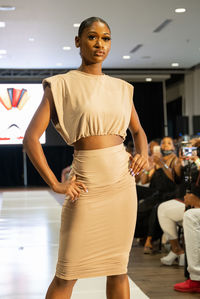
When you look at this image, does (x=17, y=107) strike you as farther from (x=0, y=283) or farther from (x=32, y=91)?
(x=0, y=283)

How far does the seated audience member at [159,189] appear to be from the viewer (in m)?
4.61

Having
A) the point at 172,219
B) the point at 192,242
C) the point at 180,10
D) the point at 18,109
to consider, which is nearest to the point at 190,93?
the point at 18,109

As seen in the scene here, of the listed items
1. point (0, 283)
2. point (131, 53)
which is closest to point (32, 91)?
point (131, 53)

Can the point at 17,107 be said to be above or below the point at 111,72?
below

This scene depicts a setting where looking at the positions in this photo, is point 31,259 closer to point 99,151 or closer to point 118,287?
point 118,287

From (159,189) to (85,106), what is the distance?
316cm

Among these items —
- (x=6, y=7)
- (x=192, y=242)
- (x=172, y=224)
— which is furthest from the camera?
(x=6, y=7)

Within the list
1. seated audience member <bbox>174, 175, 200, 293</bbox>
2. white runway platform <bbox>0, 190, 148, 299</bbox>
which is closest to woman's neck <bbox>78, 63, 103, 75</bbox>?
white runway platform <bbox>0, 190, 148, 299</bbox>

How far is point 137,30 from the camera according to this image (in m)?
10.0

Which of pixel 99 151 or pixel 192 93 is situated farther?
pixel 192 93

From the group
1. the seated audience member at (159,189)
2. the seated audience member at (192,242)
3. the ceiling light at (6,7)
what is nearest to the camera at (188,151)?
the seated audience member at (192,242)

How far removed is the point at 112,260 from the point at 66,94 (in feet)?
1.87

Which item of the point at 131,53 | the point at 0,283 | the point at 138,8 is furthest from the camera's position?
the point at 131,53

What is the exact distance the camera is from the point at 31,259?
3.90 metres
